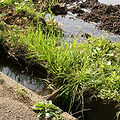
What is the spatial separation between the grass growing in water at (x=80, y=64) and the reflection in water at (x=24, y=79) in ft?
0.91

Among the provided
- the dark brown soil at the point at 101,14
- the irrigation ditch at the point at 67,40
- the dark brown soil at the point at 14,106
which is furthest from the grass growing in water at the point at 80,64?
the dark brown soil at the point at 101,14

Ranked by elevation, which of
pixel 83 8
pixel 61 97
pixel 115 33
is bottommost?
pixel 61 97

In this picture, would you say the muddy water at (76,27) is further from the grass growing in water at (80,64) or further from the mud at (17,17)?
the grass growing in water at (80,64)

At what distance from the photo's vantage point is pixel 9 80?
11.1 ft

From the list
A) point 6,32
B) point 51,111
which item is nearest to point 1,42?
point 6,32

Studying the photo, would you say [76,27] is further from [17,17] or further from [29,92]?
[29,92]

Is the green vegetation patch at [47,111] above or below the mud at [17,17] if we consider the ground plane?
below

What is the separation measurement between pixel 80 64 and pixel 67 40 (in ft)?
3.61

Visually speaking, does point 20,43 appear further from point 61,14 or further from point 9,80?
point 61,14

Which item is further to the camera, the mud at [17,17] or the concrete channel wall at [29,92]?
the mud at [17,17]

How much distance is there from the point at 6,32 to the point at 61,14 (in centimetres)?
223

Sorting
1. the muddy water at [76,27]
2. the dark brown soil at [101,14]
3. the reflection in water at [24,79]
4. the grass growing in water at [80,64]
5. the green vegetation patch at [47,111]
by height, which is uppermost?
the dark brown soil at [101,14]

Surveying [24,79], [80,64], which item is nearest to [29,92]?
[24,79]

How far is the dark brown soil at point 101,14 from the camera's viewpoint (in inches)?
212
